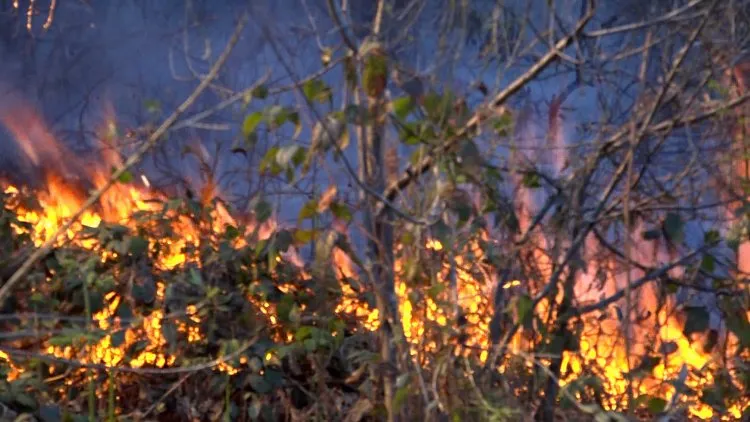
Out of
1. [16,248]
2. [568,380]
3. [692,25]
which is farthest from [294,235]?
[16,248]

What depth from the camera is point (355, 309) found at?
4566 mm

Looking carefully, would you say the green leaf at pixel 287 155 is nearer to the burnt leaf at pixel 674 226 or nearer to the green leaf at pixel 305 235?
the green leaf at pixel 305 235

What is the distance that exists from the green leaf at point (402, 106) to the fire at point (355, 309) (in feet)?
1.61

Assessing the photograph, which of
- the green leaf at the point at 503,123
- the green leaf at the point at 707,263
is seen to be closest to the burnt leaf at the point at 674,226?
the green leaf at the point at 707,263

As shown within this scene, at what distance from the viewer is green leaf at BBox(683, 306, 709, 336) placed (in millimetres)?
4125

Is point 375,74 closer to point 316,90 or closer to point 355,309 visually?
point 316,90

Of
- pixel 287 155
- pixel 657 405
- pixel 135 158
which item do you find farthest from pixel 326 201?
pixel 657 405

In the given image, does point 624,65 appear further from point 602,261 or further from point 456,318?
point 456,318

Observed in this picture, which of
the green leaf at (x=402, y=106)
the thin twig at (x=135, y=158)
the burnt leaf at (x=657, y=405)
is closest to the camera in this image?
the thin twig at (x=135, y=158)

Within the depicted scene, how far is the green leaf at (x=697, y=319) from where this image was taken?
4.12 metres

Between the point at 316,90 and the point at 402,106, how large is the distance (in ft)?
0.94

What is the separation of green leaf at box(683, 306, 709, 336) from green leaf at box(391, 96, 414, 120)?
4.71ft

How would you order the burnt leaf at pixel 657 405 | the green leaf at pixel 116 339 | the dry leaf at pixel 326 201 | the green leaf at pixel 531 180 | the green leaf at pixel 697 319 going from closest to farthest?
1. the dry leaf at pixel 326 201
2. the green leaf at pixel 531 180
3. the burnt leaf at pixel 657 405
4. the green leaf at pixel 697 319
5. the green leaf at pixel 116 339

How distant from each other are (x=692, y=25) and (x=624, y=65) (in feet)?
1.19
